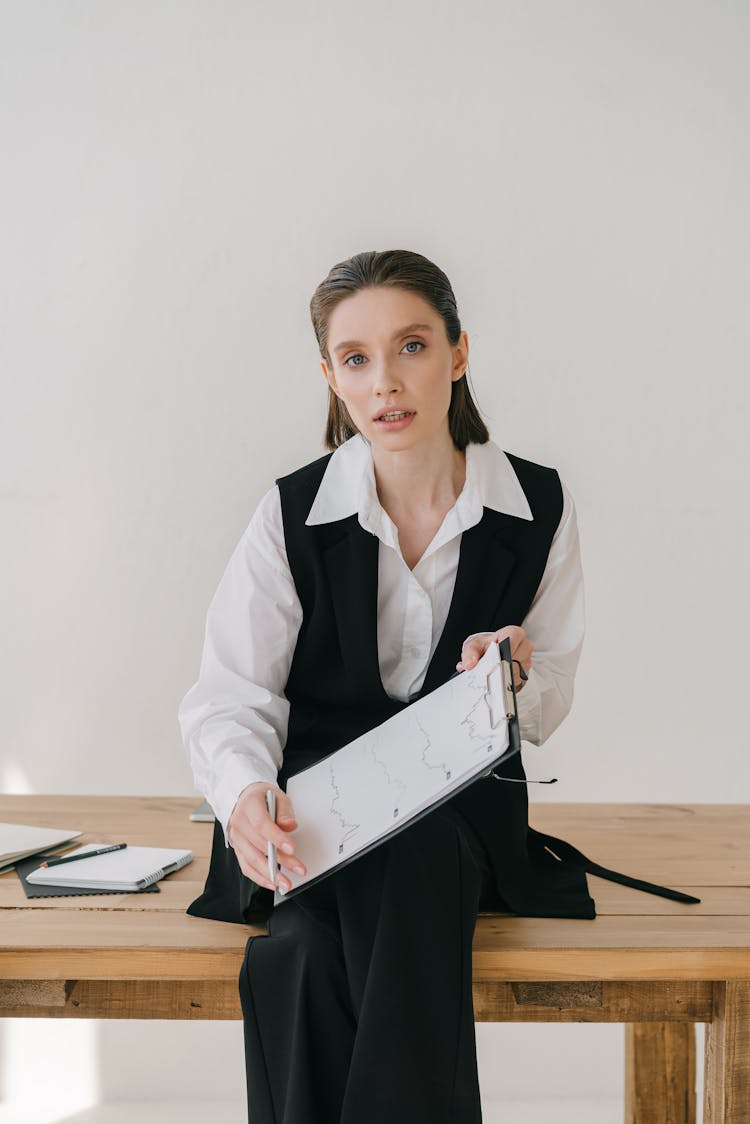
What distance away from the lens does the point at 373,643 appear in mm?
1788

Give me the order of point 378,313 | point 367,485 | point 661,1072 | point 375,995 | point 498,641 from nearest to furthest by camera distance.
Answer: point 375,995, point 498,641, point 378,313, point 367,485, point 661,1072

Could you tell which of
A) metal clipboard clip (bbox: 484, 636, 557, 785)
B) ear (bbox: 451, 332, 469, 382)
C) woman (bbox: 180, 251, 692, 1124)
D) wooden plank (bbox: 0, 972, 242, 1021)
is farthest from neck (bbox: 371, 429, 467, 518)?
wooden plank (bbox: 0, 972, 242, 1021)

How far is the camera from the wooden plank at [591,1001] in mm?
1605

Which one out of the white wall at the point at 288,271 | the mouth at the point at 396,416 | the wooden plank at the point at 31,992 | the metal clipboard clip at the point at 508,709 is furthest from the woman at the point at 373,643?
the white wall at the point at 288,271

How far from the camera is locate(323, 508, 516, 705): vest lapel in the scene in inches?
70.7

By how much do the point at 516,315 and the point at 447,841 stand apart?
5.88 feet

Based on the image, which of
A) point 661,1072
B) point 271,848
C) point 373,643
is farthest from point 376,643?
point 661,1072

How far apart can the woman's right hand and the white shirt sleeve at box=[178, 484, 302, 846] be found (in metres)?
0.13

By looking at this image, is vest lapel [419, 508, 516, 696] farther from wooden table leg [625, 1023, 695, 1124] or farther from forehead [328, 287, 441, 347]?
wooden table leg [625, 1023, 695, 1124]

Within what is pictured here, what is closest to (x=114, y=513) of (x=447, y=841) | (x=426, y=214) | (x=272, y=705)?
(x=426, y=214)

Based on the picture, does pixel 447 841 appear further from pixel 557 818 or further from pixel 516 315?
pixel 516 315

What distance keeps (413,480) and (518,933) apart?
739 millimetres

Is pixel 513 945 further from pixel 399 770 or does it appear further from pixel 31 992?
pixel 31 992

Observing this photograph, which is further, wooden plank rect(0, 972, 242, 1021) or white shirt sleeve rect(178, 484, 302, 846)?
white shirt sleeve rect(178, 484, 302, 846)
